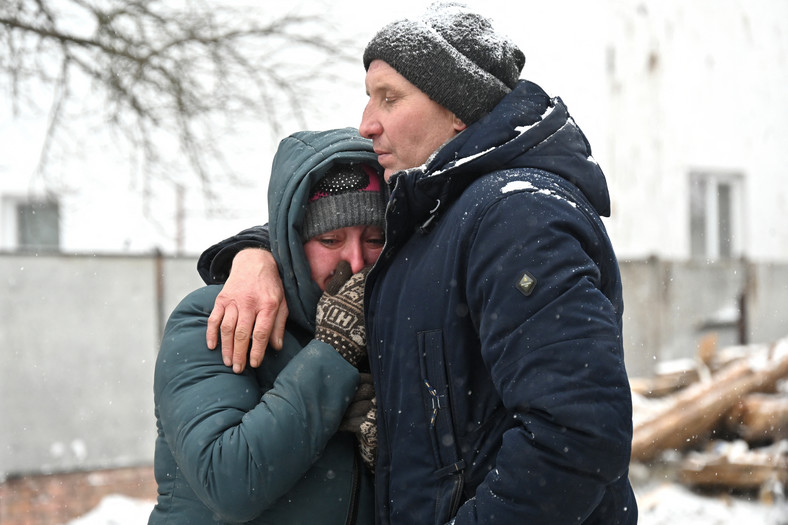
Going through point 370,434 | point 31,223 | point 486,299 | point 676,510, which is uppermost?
point 31,223

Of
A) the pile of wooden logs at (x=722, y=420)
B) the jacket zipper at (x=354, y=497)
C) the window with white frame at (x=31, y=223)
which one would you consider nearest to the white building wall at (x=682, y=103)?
the pile of wooden logs at (x=722, y=420)

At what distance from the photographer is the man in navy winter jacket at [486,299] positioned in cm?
130

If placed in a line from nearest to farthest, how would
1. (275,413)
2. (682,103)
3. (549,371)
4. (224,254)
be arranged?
(549,371) → (275,413) → (224,254) → (682,103)

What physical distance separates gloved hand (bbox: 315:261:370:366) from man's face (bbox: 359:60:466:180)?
0.94ft

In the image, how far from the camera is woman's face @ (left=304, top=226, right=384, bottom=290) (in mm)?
1933

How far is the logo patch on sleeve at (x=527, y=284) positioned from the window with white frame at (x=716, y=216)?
22.4 feet

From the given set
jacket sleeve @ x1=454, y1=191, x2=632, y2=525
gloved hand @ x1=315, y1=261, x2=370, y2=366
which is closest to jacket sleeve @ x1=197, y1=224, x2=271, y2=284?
gloved hand @ x1=315, y1=261, x2=370, y2=366

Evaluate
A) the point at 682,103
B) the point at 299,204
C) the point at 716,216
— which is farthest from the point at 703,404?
the point at 299,204

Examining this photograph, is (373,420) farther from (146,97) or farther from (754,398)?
(754,398)

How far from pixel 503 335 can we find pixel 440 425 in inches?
9.9

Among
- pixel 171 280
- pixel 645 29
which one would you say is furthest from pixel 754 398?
pixel 171 280

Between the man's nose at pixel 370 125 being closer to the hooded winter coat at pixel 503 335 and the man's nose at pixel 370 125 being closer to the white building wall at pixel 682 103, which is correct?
the hooded winter coat at pixel 503 335

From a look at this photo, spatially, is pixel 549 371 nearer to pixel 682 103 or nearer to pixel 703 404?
pixel 703 404

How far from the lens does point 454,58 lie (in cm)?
169
